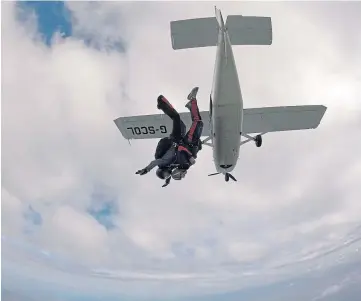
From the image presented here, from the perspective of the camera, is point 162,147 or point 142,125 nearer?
point 162,147

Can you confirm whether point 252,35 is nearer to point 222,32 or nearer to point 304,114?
point 222,32

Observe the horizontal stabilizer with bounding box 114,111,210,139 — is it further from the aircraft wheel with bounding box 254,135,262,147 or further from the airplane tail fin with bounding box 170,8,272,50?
the airplane tail fin with bounding box 170,8,272,50

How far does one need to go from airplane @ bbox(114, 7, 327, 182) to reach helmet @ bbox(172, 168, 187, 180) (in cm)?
270

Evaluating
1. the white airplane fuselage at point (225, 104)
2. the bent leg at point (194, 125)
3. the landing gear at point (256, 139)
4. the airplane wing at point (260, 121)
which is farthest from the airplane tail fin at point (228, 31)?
the bent leg at point (194, 125)

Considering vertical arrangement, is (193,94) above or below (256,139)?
below

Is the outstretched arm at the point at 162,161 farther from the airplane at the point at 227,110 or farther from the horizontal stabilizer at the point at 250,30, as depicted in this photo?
the horizontal stabilizer at the point at 250,30

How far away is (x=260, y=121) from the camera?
14.3m

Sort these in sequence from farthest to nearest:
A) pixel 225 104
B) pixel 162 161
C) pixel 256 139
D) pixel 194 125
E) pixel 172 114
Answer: pixel 256 139 → pixel 225 104 → pixel 194 125 → pixel 162 161 → pixel 172 114

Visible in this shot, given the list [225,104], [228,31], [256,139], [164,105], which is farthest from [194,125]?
[256,139]

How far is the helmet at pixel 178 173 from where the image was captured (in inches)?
340

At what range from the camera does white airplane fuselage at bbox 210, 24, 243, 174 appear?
408 inches


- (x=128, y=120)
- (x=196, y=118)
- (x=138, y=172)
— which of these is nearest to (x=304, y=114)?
(x=128, y=120)

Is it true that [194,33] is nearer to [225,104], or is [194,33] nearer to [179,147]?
[225,104]

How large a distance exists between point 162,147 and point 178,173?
0.63m
